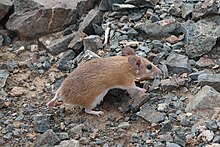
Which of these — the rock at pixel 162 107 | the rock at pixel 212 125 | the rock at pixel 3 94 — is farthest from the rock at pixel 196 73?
the rock at pixel 3 94

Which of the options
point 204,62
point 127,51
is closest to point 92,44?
point 127,51

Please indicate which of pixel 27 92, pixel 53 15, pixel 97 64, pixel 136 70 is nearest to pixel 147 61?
pixel 136 70

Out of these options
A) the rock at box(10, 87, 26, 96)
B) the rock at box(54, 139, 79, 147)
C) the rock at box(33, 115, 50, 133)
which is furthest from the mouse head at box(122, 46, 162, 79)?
the rock at box(10, 87, 26, 96)

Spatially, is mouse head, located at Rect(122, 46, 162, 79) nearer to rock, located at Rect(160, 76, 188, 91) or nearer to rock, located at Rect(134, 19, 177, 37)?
rock, located at Rect(160, 76, 188, 91)

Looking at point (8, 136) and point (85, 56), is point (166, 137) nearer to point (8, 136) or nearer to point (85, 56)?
point (8, 136)

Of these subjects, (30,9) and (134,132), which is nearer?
(134,132)

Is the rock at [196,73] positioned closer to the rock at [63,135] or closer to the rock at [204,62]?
the rock at [204,62]

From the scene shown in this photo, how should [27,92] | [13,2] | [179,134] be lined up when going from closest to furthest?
[179,134]
[27,92]
[13,2]

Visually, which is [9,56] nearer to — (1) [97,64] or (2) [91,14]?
(2) [91,14]
